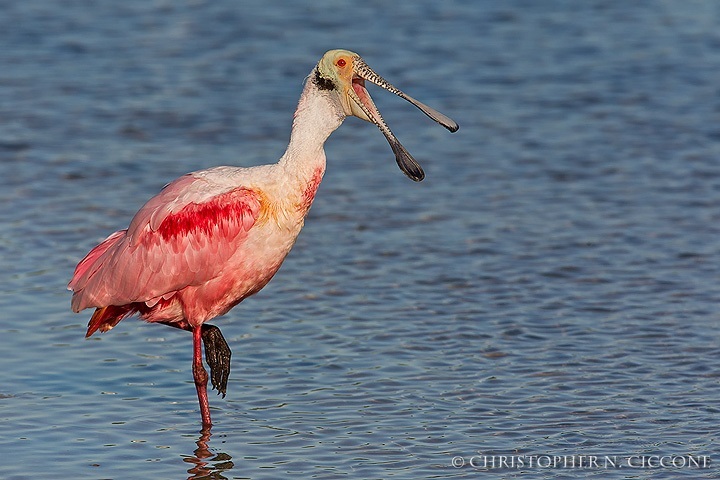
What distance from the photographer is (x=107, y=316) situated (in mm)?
9062

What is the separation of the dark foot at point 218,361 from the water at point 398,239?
5.1 inches

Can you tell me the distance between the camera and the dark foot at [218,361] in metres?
8.93

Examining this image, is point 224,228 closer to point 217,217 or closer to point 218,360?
point 217,217

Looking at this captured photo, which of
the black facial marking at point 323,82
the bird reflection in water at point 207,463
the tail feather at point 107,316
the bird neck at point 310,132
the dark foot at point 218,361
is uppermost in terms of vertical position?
the black facial marking at point 323,82

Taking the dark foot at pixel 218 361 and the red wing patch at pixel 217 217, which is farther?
the dark foot at pixel 218 361

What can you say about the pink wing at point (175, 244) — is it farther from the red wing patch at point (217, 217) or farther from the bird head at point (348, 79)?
the bird head at point (348, 79)

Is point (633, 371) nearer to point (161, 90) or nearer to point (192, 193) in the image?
point (192, 193)

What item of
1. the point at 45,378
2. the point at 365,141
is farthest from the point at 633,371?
the point at 365,141

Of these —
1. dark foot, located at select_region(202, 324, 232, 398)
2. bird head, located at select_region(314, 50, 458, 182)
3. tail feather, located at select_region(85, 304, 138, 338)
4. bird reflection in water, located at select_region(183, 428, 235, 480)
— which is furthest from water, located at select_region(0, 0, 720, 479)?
bird head, located at select_region(314, 50, 458, 182)

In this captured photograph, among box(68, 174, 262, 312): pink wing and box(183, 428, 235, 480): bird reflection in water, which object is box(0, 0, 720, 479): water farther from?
box(68, 174, 262, 312): pink wing

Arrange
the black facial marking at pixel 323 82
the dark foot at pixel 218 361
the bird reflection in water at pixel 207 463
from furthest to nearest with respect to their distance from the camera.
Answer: the dark foot at pixel 218 361 → the black facial marking at pixel 323 82 → the bird reflection in water at pixel 207 463

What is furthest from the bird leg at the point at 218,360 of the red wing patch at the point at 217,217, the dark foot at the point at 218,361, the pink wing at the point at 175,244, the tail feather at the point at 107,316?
the red wing patch at the point at 217,217

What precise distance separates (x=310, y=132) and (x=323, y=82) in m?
0.31

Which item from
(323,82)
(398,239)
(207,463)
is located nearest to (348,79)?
(323,82)
